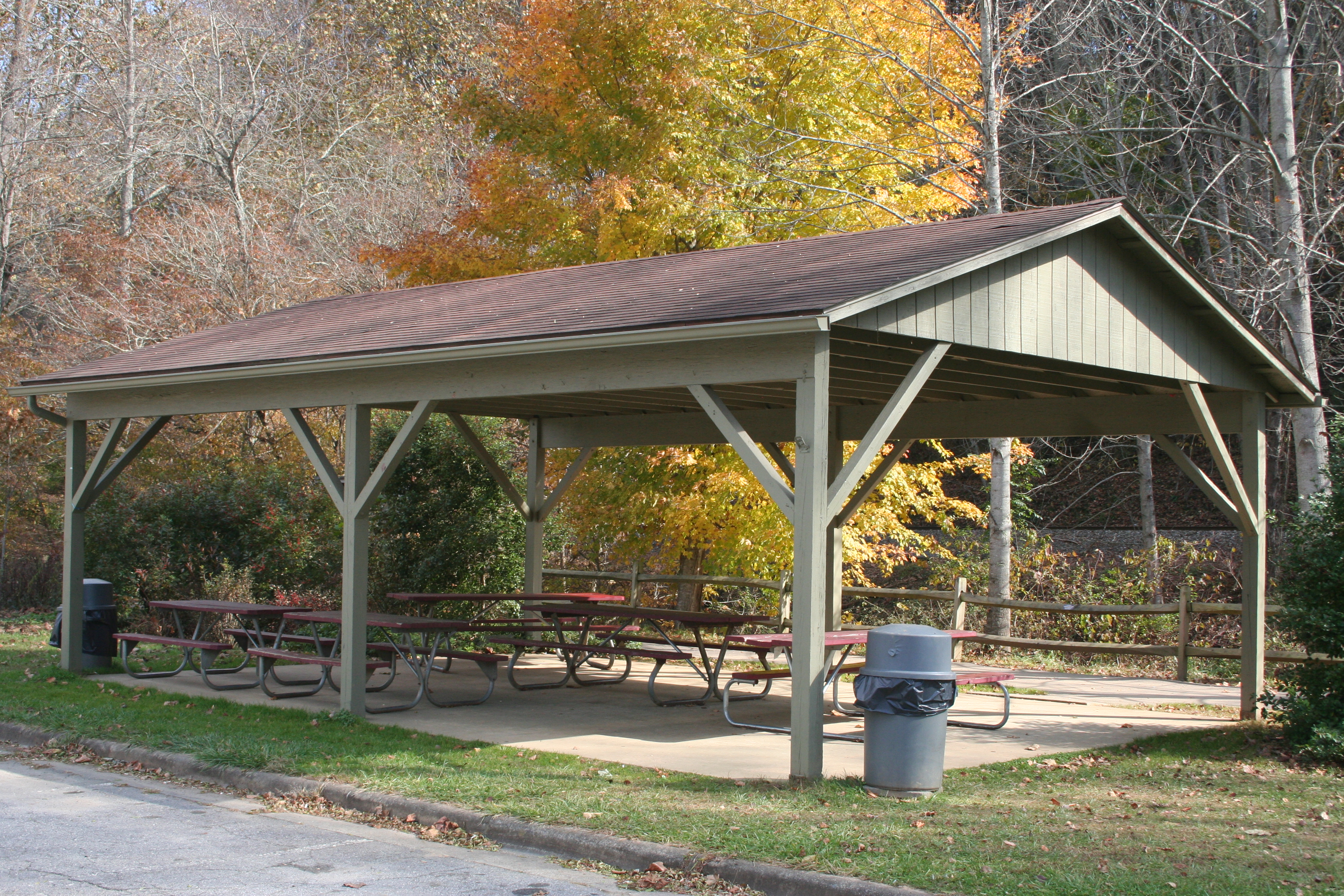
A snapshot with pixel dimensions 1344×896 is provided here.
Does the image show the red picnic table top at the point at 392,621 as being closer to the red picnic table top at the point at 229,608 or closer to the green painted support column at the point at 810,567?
the red picnic table top at the point at 229,608

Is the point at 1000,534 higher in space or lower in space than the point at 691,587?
higher

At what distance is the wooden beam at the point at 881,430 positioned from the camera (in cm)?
716

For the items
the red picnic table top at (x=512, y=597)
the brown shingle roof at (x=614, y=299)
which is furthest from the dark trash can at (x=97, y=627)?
the red picnic table top at (x=512, y=597)

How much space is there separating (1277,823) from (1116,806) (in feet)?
2.60

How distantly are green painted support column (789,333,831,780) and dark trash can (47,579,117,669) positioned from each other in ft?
26.7

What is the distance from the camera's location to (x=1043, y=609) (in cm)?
1451

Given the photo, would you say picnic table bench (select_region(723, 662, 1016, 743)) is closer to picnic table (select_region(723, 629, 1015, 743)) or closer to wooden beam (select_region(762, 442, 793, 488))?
picnic table (select_region(723, 629, 1015, 743))

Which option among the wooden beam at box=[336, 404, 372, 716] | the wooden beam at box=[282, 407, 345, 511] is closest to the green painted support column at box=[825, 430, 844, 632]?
the wooden beam at box=[336, 404, 372, 716]

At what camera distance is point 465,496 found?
16000 mm

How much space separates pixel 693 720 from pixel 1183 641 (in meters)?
6.70

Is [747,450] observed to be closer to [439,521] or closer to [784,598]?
[439,521]

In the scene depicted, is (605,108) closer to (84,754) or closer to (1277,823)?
(84,754)

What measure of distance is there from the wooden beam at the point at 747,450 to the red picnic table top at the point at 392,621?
11.1 feet

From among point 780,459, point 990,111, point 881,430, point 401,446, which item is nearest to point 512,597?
point 780,459
